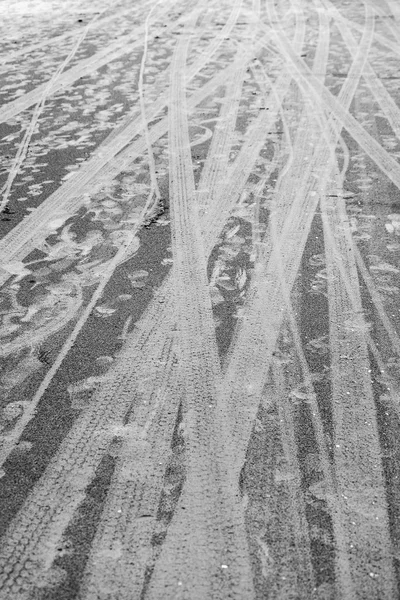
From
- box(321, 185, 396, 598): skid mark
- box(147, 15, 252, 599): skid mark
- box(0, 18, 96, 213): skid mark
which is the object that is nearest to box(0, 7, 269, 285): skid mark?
box(0, 18, 96, 213): skid mark

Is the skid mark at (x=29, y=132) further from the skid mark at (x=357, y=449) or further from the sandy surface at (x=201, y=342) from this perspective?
the skid mark at (x=357, y=449)

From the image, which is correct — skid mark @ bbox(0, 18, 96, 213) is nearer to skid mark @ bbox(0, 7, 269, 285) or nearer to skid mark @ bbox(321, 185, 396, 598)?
skid mark @ bbox(0, 7, 269, 285)

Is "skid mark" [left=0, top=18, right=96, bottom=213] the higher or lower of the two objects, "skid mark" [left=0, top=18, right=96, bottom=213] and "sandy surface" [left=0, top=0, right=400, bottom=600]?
the higher

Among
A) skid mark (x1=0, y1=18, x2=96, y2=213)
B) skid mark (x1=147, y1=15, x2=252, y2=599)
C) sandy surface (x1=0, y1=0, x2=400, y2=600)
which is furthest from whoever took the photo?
skid mark (x1=0, y1=18, x2=96, y2=213)

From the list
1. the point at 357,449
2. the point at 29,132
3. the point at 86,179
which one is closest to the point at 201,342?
the point at 357,449

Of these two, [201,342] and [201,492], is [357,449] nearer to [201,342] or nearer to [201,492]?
[201,492]

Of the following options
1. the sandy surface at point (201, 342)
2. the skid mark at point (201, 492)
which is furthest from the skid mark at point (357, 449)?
the skid mark at point (201, 492)

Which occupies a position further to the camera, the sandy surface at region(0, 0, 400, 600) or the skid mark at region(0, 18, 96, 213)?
the skid mark at region(0, 18, 96, 213)

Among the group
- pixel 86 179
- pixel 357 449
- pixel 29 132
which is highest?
pixel 29 132
